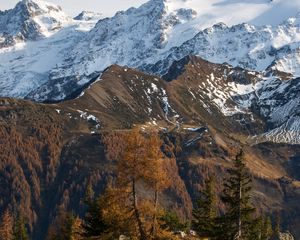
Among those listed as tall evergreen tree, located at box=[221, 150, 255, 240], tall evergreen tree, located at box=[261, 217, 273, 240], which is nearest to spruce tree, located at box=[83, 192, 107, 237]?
tall evergreen tree, located at box=[221, 150, 255, 240]

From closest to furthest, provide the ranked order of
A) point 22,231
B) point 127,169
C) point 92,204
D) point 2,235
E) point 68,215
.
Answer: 1. point 127,169
2. point 92,204
3. point 68,215
4. point 22,231
5. point 2,235

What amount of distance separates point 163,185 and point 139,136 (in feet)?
14.6

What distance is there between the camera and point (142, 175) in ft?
172

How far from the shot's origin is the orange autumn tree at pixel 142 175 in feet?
171

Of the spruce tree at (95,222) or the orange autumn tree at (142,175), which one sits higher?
the orange autumn tree at (142,175)

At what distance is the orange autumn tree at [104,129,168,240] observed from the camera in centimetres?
5219

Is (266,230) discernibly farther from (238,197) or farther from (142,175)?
(142,175)

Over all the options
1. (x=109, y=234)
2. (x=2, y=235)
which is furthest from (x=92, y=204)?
(x=2, y=235)

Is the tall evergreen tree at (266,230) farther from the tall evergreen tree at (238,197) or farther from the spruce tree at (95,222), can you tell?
the spruce tree at (95,222)

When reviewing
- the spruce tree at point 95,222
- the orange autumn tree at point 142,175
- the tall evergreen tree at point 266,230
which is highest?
the orange autumn tree at point 142,175

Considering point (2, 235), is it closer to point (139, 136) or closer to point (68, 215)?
point (68, 215)

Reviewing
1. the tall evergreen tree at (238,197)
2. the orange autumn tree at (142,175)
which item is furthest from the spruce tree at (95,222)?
the tall evergreen tree at (238,197)

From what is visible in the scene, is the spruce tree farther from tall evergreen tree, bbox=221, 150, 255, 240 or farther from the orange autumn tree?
tall evergreen tree, bbox=221, 150, 255, 240

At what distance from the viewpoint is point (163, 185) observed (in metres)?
52.9
